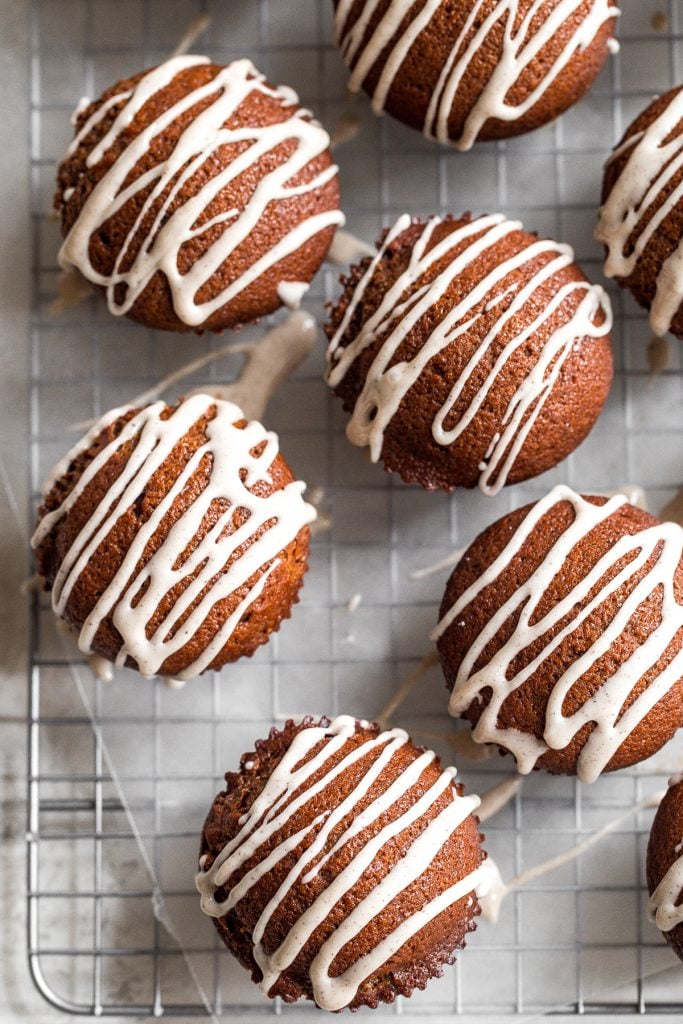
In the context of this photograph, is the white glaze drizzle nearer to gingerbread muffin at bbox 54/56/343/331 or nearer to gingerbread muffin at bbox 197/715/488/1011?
gingerbread muffin at bbox 197/715/488/1011

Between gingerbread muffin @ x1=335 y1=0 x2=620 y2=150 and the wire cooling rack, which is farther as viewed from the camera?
the wire cooling rack

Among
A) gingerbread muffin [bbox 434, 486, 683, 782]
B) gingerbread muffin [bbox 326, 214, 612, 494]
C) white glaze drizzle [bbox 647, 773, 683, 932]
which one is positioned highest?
gingerbread muffin [bbox 326, 214, 612, 494]

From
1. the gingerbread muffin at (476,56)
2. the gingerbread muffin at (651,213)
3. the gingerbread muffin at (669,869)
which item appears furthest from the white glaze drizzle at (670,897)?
the gingerbread muffin at (476,56)

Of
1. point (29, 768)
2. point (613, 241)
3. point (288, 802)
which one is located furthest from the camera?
point (29, 768)

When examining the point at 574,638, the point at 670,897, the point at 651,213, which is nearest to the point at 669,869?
the point at 670,897

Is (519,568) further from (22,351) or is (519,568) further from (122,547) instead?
(22,351)

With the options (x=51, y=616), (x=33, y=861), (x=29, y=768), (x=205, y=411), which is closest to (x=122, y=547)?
(x=205, y=411)

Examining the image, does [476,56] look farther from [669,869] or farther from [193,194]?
[669,869]

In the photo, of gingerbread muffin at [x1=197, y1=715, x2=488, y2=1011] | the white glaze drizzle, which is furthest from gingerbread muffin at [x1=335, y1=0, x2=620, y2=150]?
the white glaze drizzle
